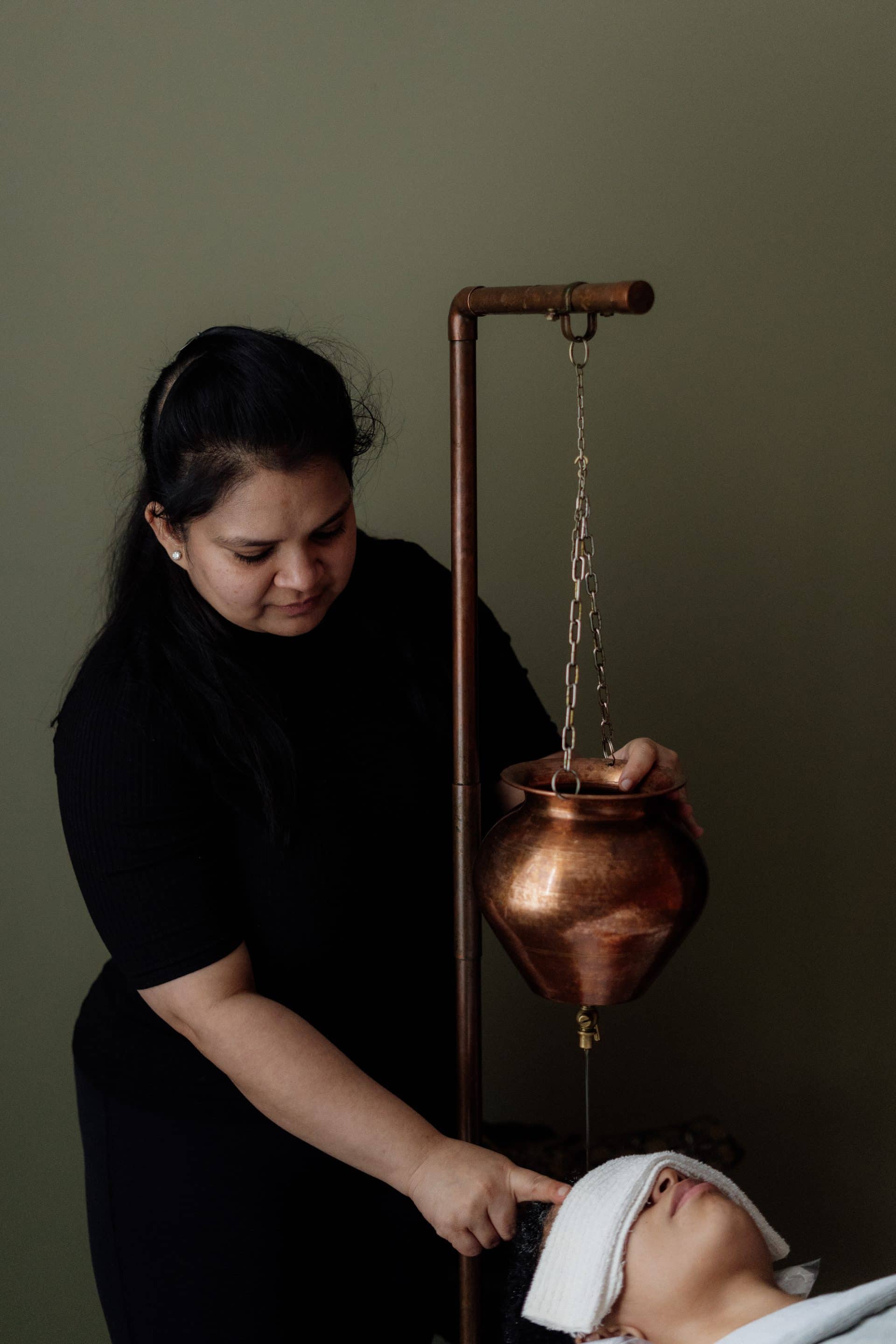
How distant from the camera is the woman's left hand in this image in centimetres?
114

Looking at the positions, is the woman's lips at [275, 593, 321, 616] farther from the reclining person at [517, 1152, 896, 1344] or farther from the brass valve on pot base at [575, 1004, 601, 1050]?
the reclining person at [517, 1152, 896, 1344]

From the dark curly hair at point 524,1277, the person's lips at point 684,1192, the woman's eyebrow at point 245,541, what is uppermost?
the woman's eyebrow at point 245,541

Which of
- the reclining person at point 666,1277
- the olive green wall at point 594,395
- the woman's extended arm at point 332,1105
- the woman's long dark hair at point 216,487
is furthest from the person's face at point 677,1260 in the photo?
the olive green wall at point 594,395

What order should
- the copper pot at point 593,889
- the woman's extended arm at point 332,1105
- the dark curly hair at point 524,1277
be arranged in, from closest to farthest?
the copper pot at point 593,889, the woman's extended arm at point 332,1105, the dark curly hair at point 524,1277

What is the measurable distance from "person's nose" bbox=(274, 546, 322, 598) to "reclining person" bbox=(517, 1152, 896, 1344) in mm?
642

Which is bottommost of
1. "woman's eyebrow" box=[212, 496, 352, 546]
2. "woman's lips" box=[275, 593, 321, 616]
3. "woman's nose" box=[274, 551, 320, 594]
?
"woman's lips" box=[275, 593, 321, 616]

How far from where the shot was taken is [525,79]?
193cm

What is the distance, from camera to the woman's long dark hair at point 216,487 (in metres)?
1.17

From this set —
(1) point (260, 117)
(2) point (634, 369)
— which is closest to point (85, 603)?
(1) point (260, 117)

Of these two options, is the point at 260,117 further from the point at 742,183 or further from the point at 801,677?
the point at 801,677

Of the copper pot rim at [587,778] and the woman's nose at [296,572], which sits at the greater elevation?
the woman's nose at [296,572]

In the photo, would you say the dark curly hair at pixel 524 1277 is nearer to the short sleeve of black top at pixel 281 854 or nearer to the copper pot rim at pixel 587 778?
the short sleeve of black top at pixel 281 854

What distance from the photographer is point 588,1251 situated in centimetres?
119

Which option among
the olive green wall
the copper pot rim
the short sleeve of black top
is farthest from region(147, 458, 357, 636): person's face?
the olive green wall
